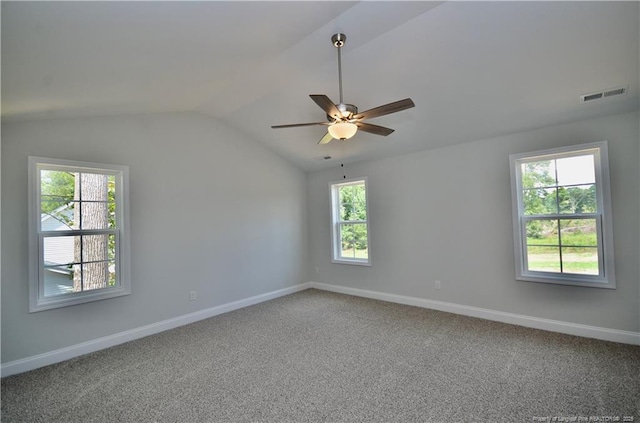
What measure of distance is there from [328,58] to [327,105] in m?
0.99

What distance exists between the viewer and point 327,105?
2312 mm

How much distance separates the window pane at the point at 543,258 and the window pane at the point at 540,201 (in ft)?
1.48

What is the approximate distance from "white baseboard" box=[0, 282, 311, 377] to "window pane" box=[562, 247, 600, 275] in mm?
4325

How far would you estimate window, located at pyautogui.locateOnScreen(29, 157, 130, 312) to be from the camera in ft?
9.91

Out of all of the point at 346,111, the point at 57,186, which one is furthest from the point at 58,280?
the point at 346,111

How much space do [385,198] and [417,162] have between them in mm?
789

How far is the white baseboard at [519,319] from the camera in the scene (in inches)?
125

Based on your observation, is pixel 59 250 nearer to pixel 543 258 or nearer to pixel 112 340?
pixel 112 340

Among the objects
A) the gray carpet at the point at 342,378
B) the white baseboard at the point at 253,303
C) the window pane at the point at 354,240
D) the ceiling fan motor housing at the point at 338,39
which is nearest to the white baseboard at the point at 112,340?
the white baseboard at the point at 253,303

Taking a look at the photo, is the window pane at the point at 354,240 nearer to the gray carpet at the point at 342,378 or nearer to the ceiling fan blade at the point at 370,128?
the gray carpet at the point at 342,378

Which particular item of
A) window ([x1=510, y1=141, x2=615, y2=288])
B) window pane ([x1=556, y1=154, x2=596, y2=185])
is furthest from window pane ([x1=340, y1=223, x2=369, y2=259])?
window pane ([x1=556, y1=154, x2=596, y2=185])

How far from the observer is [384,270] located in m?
5.06

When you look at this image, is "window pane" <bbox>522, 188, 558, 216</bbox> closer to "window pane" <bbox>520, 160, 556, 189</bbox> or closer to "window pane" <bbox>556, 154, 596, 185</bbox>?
"window pane" <bbox>520, 160, 556, 189</bbox>

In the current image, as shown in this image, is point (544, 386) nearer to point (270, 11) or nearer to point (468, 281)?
point (468, 281)
